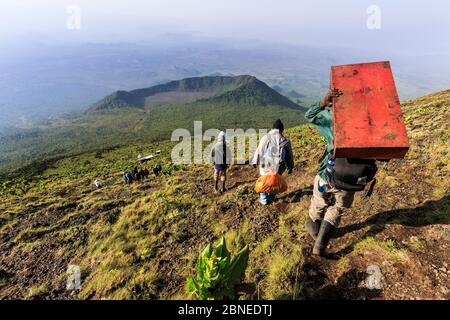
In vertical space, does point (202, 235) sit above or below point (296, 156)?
below

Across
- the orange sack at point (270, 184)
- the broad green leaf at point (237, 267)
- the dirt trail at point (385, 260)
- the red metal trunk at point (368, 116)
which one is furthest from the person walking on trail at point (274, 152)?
the broad green leaf at point (237, 267)

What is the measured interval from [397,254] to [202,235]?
A: 13.6 feet

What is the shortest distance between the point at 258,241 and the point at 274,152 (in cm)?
239

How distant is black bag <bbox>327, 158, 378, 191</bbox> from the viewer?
4195 millimetres

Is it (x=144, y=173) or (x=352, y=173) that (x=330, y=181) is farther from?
(x=144, y=173)

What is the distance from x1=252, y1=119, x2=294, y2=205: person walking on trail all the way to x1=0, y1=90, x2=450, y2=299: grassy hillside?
1.08 meters

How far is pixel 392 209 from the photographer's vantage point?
609 centimetres

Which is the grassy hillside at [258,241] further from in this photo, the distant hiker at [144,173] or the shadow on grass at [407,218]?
the distant hiker at [144,173]

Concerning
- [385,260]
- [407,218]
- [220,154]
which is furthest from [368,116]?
[220,154]

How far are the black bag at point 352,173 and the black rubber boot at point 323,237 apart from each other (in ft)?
2.54

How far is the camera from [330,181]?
4.63 m

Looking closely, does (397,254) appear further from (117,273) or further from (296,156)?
(296,156)

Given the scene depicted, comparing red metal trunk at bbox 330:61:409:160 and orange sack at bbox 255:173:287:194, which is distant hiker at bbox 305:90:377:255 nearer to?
red metal trunk at bbox 330:61:409:160
